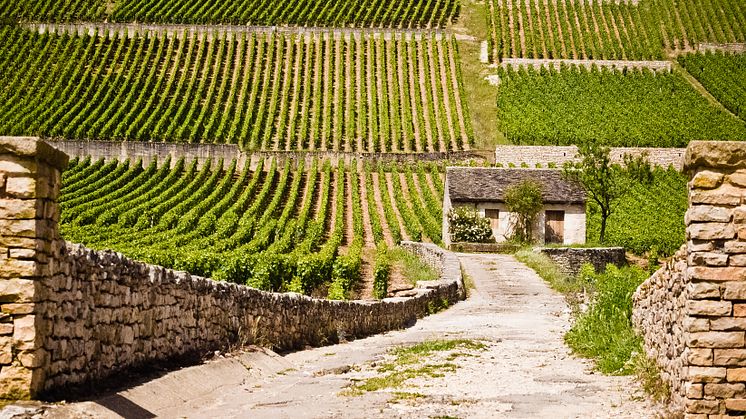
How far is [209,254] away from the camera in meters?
28.9

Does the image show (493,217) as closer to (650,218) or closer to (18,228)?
(650,218)

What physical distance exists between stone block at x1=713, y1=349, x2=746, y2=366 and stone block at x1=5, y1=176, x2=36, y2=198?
224 inches

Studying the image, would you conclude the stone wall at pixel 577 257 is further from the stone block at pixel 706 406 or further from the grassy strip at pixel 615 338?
the stone block at pixel 706 406

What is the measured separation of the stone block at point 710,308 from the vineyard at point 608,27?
6886cm

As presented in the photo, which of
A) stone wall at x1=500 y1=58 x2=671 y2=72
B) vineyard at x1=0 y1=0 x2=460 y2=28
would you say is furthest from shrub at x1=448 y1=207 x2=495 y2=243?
vineyard at x1=0 y1=0 x2=460 y2=28

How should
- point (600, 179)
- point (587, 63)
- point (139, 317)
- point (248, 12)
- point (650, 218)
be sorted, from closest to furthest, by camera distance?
point (139, 317) < point (600, 179) < point (650, 218) < point (587, 63) < point (248, 12)

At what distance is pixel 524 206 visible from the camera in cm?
4516

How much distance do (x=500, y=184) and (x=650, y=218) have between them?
721 centimetres

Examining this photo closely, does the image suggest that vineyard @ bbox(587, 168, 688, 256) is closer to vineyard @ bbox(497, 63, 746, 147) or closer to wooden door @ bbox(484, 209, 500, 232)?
wooden door @ bbox(484, 209, 500, 232)

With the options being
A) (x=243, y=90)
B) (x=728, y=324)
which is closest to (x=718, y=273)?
(x=728, y=324)

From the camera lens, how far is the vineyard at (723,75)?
6875 centimetres

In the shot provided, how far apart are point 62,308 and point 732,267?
554cm

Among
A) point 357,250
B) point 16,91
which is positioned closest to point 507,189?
point 357,250

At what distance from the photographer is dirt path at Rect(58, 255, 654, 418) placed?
9711mm
